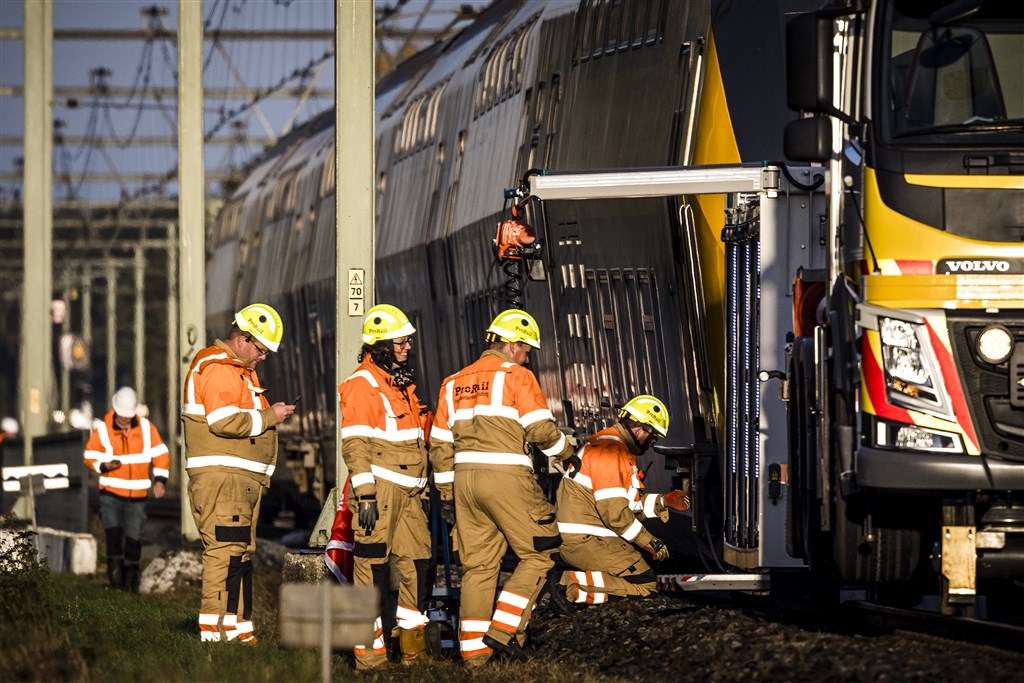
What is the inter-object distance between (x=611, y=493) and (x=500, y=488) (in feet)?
5.24

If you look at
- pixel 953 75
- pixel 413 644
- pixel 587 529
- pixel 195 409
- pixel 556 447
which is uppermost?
pixel 953 75

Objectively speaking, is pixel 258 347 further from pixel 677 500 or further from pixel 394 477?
pixel 677 500

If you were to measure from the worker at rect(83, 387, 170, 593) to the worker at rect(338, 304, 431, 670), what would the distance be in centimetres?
692

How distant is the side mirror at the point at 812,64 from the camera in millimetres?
9242

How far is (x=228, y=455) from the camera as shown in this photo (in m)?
11.6

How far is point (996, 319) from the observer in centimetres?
891

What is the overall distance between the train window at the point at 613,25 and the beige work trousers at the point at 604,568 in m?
3.75

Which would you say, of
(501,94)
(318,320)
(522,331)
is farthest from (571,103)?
(318,320)

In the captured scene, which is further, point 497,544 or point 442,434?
point 442,434

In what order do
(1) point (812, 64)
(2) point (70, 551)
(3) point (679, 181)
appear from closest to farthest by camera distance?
(1) point (812, 64)
(3) point (679, 181)
(2) point (70, 551)

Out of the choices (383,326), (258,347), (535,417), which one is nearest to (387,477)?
(383,326)

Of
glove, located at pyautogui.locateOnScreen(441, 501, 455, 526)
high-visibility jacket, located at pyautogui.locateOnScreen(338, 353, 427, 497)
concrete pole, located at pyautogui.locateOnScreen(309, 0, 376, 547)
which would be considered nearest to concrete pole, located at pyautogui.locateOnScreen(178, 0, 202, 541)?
concrete pole, located at pyautogui.locateOnScreen(309, 0, 376, 547)

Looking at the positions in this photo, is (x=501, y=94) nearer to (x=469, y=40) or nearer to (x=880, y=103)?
(x=469, y=40)

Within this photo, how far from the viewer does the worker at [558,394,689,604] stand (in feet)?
40.1
